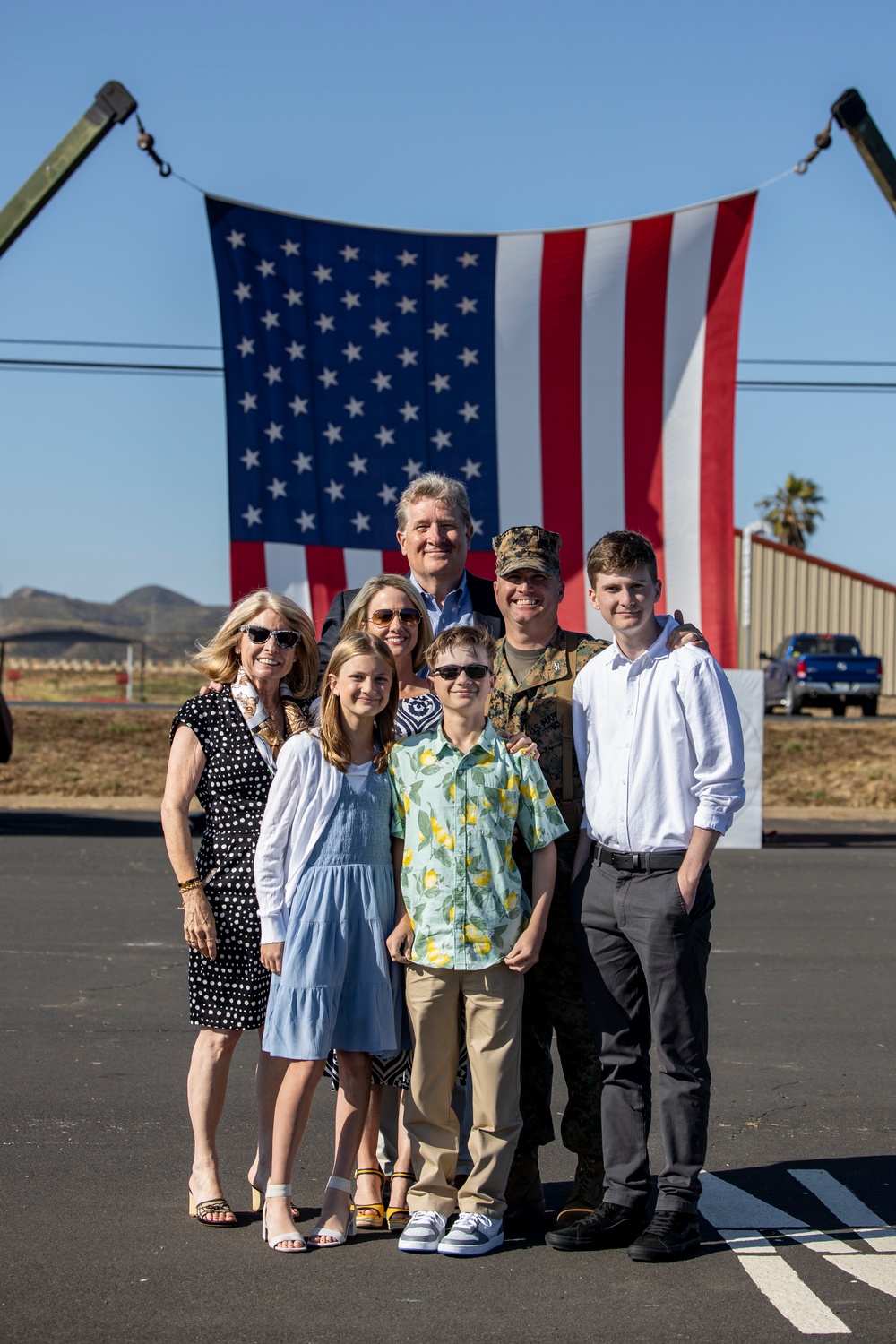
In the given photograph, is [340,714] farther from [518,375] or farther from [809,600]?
[809,600]

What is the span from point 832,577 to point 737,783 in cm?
3742

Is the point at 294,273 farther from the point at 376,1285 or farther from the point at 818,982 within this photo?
the point at 376,1285

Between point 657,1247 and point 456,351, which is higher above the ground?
point 456,351

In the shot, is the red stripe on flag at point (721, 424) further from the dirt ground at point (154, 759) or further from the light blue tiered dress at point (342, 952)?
the light blue tiered dress at point (342, 952)

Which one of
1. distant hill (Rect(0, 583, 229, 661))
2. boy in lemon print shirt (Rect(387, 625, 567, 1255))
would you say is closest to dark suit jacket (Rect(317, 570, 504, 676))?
boy in lemon print shirt (Rect(387, 625, 567, 1255))

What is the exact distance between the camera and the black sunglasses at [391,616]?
4.22 metres

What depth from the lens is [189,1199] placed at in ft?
13.6

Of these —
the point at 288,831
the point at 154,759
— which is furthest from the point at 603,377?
the point at 154,759

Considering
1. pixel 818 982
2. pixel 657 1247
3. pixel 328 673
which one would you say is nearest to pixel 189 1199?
pixel 657 1247

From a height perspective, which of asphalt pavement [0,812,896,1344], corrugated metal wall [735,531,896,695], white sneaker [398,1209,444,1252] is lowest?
asphalt pavement [0,812,896,1344]

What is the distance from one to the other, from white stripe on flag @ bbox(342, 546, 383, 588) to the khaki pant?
9398 mm

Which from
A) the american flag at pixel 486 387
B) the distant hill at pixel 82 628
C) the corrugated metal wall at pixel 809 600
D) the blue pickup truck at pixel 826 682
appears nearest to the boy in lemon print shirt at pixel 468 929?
the american flag at pixel 486 387

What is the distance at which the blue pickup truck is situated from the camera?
28.7 m

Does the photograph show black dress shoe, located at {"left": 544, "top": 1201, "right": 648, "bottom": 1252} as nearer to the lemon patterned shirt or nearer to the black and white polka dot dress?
the lemon patterned shirt
